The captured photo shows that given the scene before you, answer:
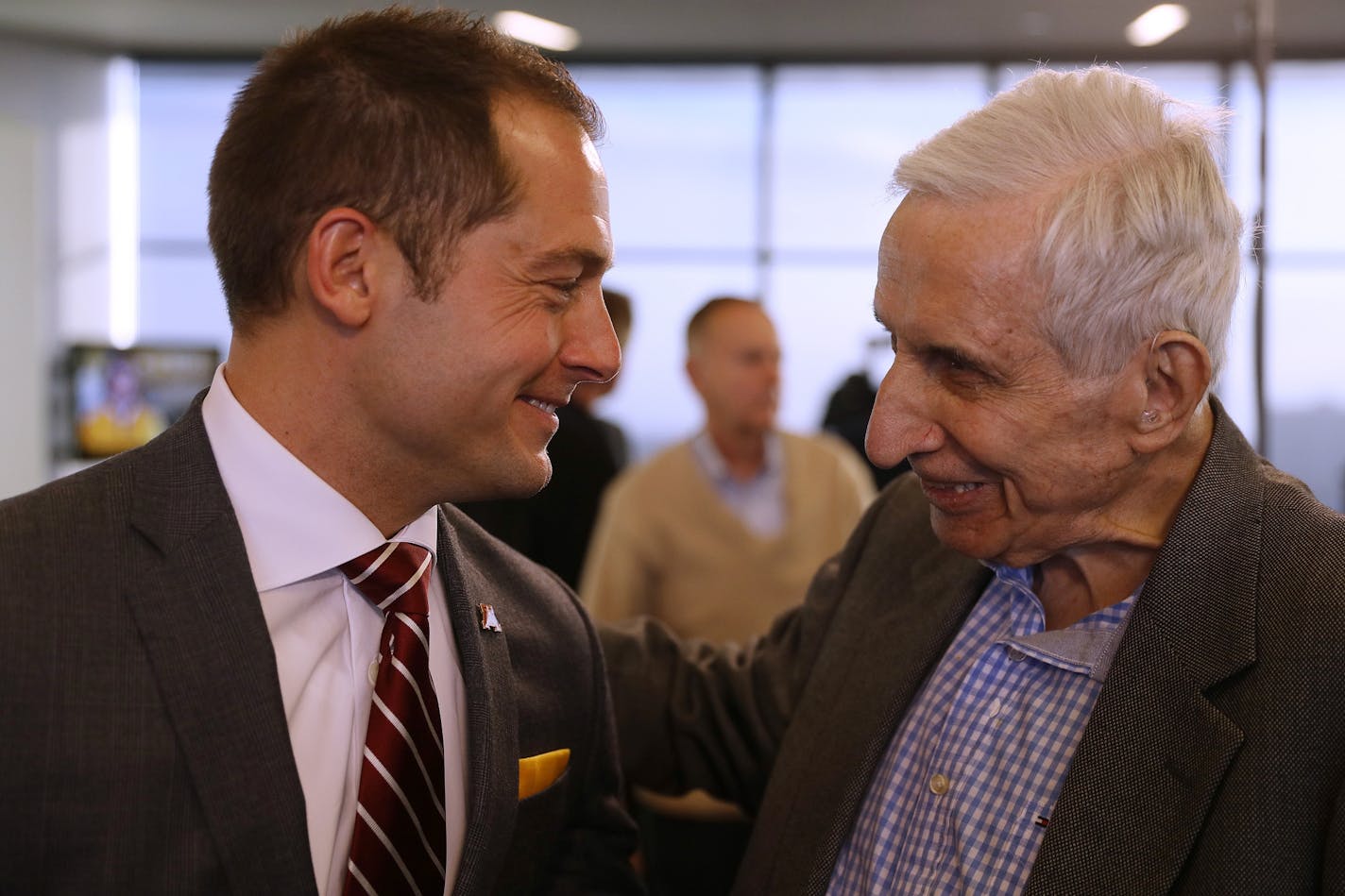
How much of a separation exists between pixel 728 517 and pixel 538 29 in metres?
5.43

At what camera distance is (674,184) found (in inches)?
331

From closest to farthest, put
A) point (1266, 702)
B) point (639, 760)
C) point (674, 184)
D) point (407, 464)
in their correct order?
point (1266, 702), point (407, 464), point (639, 760), point (674, 184)

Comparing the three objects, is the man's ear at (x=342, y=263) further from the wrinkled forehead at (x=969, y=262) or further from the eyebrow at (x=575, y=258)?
the wrinkled forehead at (x=969, y=262)

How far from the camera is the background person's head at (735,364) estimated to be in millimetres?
3605

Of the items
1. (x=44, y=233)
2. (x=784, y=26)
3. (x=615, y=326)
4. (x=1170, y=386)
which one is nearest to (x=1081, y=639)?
(x=1170, y=386)

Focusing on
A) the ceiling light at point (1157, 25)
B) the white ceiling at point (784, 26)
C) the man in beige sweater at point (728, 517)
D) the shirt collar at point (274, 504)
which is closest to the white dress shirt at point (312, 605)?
Answer: the shirt collar at point (274, 504)

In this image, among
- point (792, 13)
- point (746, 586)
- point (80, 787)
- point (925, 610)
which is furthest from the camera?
point (792, 13)

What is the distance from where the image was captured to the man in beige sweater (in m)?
3.33

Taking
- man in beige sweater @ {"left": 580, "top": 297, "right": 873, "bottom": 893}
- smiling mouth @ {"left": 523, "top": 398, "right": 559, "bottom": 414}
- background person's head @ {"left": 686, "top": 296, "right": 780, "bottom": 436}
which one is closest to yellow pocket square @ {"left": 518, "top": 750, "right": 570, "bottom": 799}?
smiling mouth @ {"left": 523, "top": 398, "right": 559, "bottom": 414}

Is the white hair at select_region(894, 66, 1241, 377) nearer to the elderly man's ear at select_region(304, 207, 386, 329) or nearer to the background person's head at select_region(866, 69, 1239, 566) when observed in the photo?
the background person's head at select_region(866, 69, 1239, 566)

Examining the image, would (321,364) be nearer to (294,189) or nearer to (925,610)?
(294,189)

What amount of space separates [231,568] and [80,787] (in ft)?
0.79

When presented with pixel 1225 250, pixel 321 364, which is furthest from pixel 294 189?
pixel 1225 250

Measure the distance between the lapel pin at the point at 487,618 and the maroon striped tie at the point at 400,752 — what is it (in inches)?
4.2
